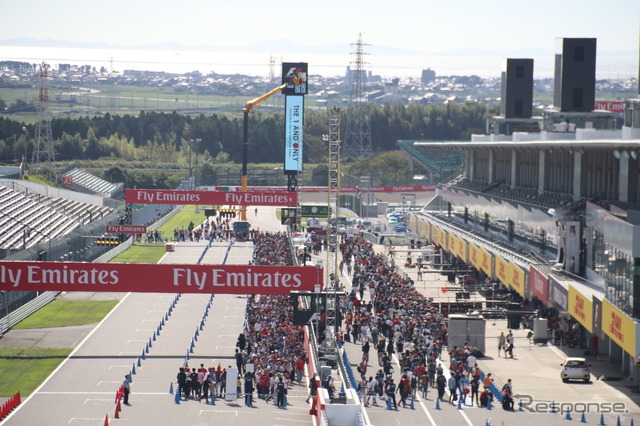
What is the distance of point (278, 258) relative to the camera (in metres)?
62.5

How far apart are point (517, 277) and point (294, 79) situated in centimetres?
4505

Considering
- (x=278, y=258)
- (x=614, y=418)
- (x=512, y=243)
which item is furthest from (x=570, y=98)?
(x=614, y=418)

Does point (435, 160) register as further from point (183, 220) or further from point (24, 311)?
point (24, 311)

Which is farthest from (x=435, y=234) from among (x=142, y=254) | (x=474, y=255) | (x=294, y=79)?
(x=294, y=79)

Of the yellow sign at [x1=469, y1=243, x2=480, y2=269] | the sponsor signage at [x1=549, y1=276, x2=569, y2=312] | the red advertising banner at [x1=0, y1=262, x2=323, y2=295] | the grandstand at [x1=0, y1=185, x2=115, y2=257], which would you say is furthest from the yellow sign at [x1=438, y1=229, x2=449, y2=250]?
the red advertising banner at [x1=0, y1=262, x2=323, y2=295]

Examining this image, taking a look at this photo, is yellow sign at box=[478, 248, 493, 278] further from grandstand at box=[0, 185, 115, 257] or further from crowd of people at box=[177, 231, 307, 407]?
grandstand at box=[0, 185, 115, 257]

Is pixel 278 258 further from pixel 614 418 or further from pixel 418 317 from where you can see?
pixel 614 418

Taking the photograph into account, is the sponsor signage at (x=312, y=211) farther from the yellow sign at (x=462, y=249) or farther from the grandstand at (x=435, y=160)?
the grandstand at (x=435, y=160)

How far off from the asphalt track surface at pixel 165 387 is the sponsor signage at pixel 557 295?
1949 mm

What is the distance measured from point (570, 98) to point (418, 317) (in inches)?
799

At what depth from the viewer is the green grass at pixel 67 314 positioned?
46875 millimetres

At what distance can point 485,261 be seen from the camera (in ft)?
172

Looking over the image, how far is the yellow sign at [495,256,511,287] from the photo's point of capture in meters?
47.2

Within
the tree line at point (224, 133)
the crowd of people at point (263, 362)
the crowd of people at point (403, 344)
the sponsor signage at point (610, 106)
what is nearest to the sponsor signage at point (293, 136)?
the sponsor signage at point (610, 106)
